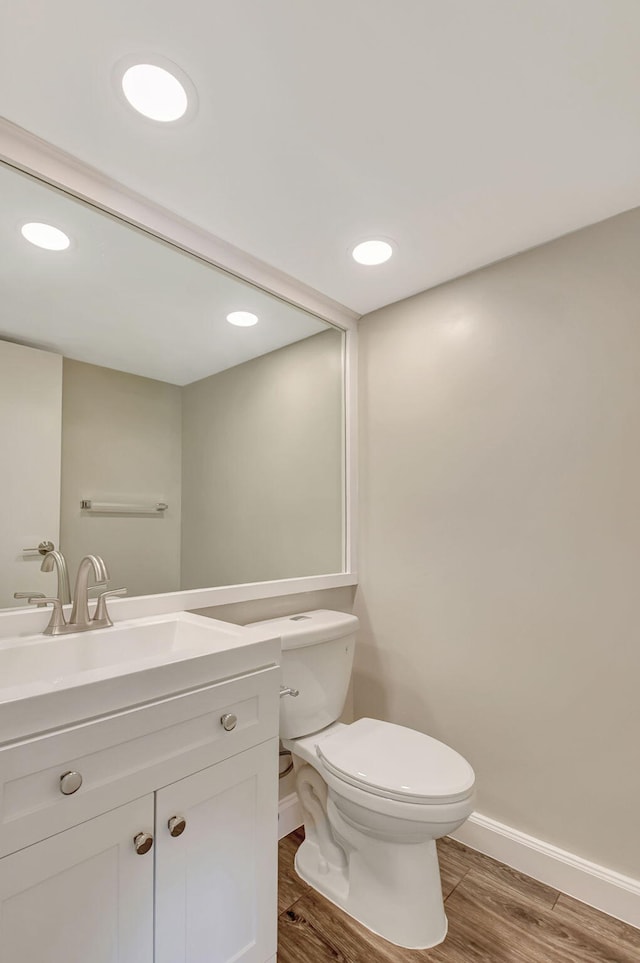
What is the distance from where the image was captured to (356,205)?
1.45 metres

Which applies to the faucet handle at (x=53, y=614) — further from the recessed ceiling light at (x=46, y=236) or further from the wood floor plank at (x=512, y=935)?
the wood floor plank at (x=512, y=935)

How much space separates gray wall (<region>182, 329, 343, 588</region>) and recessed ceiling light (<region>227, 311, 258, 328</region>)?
16 cm

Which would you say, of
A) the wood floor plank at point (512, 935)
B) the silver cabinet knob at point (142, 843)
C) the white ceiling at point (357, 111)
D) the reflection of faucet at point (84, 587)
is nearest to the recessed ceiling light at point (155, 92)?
the white ceiling at point (357, 111)

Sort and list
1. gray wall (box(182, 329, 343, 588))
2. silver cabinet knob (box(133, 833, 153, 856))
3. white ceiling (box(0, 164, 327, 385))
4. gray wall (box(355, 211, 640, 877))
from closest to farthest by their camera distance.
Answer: silver cabinet knob (box(133, 833, 153, 856))
white ceiling (box(0, 164, 327, 385))
gray wall (box(355, 211, 640, 877))
gray wall (box(182, 329, 343, 588))

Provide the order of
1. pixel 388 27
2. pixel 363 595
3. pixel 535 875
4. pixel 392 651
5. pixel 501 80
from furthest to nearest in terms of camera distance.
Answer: pixel 363 595, pixel 392 651, pixel 535 875, pixel 501 80, pixel 388 27

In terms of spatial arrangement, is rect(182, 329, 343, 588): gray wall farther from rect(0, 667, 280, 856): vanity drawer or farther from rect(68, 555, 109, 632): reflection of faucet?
rect(0, 667, 280, 856): vanity drawer

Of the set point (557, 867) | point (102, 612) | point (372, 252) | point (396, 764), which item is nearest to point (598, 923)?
point (557, 867)

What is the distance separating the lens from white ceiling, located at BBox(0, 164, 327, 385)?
1319 millimetres

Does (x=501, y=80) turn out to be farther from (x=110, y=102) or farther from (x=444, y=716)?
(x=444, y=716)

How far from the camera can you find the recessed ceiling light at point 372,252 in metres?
1.65

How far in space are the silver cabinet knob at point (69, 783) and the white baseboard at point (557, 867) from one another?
148 cm

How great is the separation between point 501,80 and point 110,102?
90 cm

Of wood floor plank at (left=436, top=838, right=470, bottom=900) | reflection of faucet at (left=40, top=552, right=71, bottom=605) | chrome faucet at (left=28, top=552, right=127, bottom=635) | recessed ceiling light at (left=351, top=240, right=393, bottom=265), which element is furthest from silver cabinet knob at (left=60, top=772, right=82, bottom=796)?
recessed ceiling light at (left=351, top=240, right=393, bottom=265)

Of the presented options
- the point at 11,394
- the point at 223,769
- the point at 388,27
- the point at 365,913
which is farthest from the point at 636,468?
the point at 11,394
